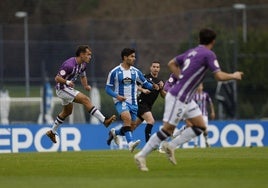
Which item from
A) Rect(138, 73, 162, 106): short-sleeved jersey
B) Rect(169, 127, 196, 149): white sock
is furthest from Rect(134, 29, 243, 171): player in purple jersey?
Rect(138, 73, 162, 106): short-sleeved jersey

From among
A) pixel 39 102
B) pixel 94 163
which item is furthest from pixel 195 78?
pixel 39 102

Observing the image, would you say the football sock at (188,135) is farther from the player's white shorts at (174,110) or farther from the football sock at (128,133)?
the football sock at (128,133)

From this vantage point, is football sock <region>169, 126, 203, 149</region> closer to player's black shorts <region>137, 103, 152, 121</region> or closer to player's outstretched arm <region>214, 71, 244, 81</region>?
player's outstretched arm <region>214, 71, 244, 81</region>

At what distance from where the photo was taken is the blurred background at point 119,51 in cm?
4091

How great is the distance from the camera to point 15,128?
33250 millimetres

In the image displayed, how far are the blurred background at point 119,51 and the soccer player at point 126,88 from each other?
46.2ft

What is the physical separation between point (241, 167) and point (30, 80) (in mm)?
23717

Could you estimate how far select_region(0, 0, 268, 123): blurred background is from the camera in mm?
40906

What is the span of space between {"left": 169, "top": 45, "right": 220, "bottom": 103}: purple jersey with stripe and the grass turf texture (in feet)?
4.62

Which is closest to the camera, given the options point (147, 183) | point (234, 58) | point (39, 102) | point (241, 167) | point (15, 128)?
point (147, 183)

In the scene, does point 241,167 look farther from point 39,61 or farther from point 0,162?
point 39,61

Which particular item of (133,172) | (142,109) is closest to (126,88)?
(142,109)

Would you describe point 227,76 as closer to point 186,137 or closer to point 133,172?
point 186,137

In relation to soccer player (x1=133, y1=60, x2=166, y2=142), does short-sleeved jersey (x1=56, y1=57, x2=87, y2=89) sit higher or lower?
higher
